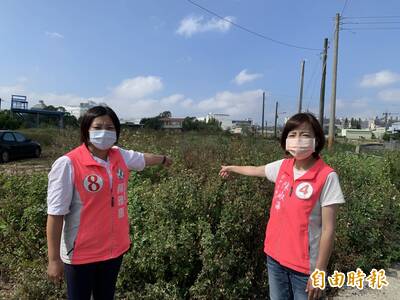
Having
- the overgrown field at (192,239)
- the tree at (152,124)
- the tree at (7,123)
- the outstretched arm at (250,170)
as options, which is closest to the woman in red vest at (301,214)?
the outstretched arm at (250,170)

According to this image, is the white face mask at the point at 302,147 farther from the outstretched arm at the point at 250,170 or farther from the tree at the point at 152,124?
the tree at the point at 152,124

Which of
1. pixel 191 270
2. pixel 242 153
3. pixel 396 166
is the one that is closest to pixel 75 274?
pixel 191 270

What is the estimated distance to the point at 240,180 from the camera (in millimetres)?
3992

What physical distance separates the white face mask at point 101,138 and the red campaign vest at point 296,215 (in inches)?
45.9

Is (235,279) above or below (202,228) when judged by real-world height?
below

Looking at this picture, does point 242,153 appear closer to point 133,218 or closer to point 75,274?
point 133,218

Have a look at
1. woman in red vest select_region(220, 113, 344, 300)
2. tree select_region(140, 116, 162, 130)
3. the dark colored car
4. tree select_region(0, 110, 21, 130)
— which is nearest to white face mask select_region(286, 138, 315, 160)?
woman in red vest select_region(220, 113, 344, 300)

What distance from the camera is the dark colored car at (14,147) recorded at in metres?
15.7

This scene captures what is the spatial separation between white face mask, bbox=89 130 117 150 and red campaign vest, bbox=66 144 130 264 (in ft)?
0.24

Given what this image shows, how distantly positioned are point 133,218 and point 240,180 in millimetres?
Result: 1233

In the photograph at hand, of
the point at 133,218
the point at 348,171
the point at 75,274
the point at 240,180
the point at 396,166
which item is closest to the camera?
the point at 75,274

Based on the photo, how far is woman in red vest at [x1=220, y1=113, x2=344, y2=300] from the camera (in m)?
2.10

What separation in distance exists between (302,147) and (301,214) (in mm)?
423

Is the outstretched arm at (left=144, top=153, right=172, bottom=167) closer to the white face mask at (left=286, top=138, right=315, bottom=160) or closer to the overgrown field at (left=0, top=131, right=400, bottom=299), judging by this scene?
the overgrown field at (left=0, top=131, right=400, bottom=299)
